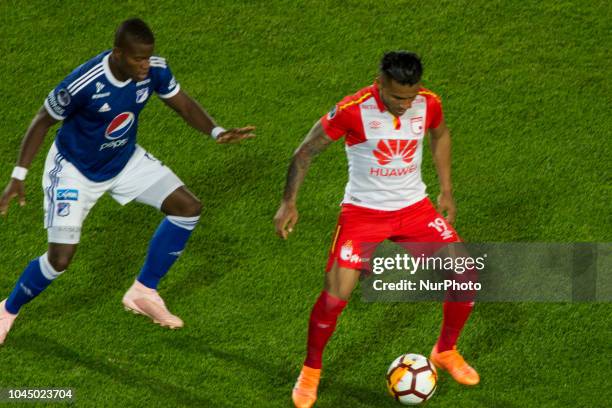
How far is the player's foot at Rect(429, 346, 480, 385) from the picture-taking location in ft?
30.9

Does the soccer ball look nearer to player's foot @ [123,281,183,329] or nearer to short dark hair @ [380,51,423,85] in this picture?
player's foot @ [123,281,183,329]

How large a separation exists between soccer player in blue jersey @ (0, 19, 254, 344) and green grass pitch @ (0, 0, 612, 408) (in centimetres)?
43

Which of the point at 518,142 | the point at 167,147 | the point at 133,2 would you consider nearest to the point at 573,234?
the point at 518,142

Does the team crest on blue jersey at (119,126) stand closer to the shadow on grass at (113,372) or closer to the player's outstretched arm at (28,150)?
the player's outstretched arm at (28,150)

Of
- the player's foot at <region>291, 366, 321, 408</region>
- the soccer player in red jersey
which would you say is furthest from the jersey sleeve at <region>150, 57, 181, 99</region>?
the player's foot at <region>291, 366, 321, 408</region>

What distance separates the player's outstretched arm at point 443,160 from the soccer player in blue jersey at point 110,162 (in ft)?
4.21

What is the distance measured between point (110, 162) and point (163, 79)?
2.34 ft

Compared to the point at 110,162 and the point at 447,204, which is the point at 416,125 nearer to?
the point at 447,204

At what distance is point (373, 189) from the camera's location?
911 cm

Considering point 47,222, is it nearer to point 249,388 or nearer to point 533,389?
point 249,388

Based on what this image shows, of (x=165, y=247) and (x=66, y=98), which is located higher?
(x=66, y=98)

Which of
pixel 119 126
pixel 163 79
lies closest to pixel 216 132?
pixel 163 79

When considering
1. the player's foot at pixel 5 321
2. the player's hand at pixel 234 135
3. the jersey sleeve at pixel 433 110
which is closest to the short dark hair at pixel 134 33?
the player's hand at pixel 234 135

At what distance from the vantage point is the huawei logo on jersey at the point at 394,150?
350 inches
